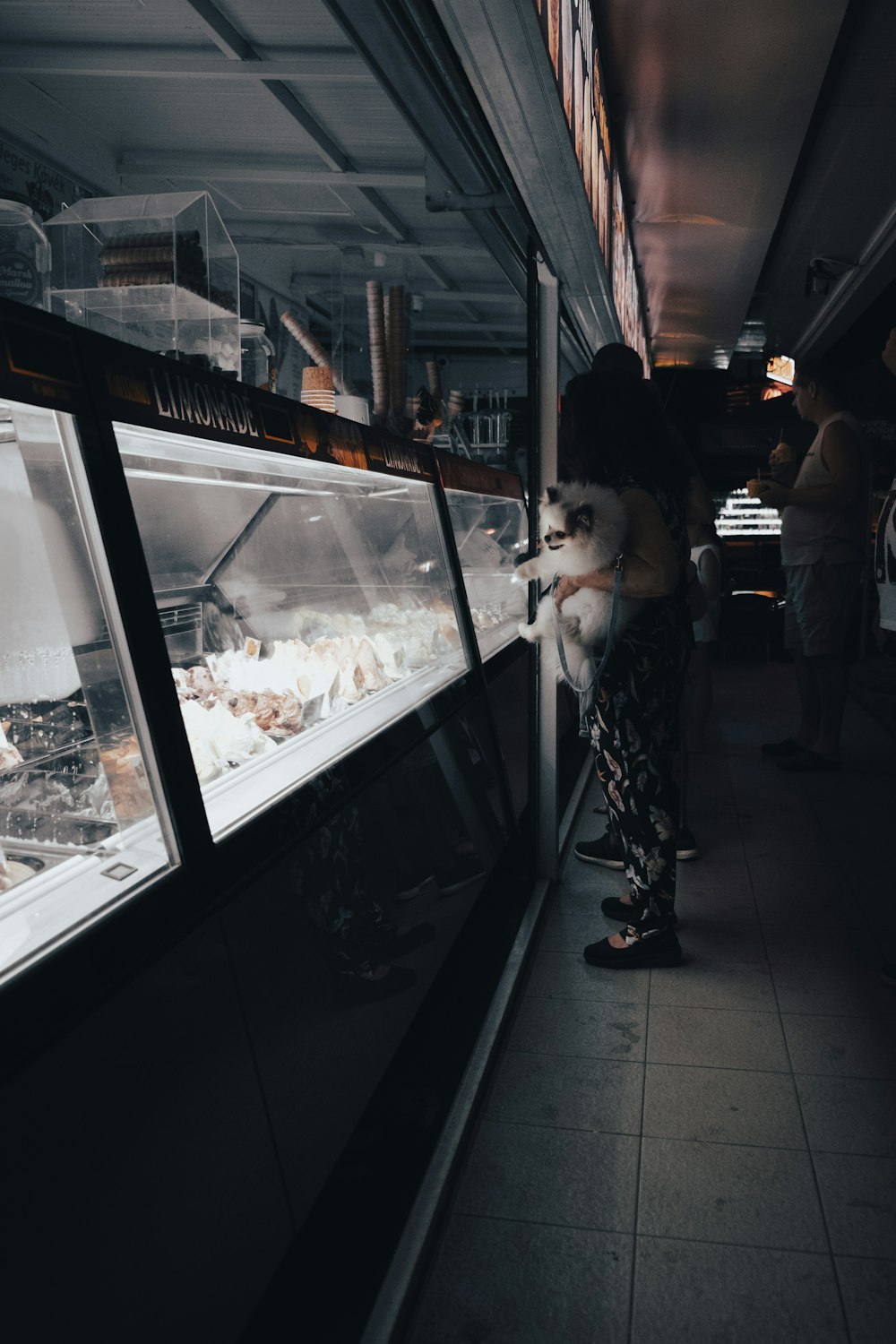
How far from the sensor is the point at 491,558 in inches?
166

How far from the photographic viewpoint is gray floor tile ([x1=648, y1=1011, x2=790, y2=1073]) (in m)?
2.41

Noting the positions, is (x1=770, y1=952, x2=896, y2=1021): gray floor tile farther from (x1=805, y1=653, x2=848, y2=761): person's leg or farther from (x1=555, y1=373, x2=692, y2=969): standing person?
(x1=805, y1=653, x2=848, y2=761): person's leg

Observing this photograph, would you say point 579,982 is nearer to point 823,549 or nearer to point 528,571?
point 528,571

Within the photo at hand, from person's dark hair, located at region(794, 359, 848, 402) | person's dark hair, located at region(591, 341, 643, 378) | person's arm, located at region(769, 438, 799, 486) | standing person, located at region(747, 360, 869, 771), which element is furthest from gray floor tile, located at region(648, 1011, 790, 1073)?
person's arm, located at region(769, 438, 799, 486)

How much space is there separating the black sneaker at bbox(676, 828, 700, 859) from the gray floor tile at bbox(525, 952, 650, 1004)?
3.40ft

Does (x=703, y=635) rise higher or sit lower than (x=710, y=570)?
lower

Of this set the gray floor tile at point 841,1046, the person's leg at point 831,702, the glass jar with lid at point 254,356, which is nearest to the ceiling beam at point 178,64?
the glass jar with lid at point 254,356

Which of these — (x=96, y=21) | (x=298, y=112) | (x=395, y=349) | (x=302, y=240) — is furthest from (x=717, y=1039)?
(x=302, y=240)

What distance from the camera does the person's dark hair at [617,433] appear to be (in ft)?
9.12

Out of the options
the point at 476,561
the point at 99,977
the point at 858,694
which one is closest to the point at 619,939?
the point at 476,561

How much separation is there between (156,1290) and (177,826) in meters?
0.52

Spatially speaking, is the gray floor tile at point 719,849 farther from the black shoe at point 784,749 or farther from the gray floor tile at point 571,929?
the black shoe at point 784,749

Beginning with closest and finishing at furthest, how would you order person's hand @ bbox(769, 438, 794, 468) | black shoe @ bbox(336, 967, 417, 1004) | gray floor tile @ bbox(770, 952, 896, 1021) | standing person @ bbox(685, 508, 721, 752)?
black shoe @ bbox(336, 967, 417, 1004) → gray floor tile @ bbox(770, 952, 896, 1021) → standing person @ bbox(685, 508, 721, 752) → person's hand @ bbox(769, 438, 794, 468)

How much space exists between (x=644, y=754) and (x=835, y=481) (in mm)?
3050
